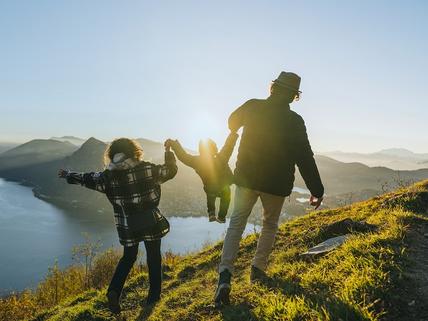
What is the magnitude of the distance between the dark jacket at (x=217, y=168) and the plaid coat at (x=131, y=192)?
2.06 feet

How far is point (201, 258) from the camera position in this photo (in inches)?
389

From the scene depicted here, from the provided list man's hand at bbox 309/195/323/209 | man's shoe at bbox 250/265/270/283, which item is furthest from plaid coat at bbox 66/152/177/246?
man's hand at bbox 309/195/323/209

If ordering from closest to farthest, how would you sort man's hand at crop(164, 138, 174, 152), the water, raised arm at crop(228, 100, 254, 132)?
raised arm at crop(228, 100, 254, 132) → man's hand at crop(164, 138, 174, 152) → the water

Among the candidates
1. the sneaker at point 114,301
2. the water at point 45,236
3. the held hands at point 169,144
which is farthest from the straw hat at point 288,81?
the water at point 45,236

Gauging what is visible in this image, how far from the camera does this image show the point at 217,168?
5.47 meters

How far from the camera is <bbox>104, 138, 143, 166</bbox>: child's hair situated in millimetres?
5543

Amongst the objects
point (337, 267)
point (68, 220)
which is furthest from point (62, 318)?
point (68, 220)

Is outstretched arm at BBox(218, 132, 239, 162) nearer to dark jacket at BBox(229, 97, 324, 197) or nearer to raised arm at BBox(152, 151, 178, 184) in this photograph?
dark jacket at BBox(229, 97, 324, 197)

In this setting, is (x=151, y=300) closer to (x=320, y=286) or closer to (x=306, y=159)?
(x=320, y=286)

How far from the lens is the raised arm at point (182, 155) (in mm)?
5617

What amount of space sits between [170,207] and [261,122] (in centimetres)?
19278

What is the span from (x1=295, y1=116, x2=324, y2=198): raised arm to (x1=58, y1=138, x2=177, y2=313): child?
1.98 metres

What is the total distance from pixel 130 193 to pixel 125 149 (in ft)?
2.09

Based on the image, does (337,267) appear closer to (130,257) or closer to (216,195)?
(216,195)
